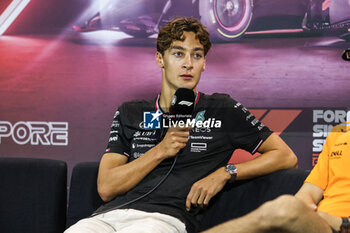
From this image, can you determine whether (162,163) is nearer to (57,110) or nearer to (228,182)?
(228,182)

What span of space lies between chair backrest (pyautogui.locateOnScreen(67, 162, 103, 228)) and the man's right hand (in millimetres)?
570

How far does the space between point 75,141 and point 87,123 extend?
176mm

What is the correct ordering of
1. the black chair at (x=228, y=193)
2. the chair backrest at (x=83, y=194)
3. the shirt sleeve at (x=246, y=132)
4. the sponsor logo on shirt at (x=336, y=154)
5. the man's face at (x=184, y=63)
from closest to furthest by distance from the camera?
the sponsor logo on shirt at (x=336, y=154) < the black chair at (x=228, y=193) < the shirt sleeve at (x=246, y=132) < the man's face at (x=184, y=63) < the chair backrest at (x=83, y=194)

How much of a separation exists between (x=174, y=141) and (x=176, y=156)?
0.39 ft

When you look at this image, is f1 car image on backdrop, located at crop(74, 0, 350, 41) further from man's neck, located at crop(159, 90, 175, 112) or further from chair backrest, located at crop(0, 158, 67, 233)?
chair backrest, located at crop(0, 158, 67, 233)

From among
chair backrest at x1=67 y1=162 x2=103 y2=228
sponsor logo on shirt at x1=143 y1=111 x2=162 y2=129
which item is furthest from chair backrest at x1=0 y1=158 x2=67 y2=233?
sponsor logo on shirt at x1=143 y1=111 x2=162 y2=129

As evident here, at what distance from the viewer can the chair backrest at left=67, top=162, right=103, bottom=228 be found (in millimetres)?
2346

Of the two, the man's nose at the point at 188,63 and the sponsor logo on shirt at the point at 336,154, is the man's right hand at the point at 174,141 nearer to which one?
the man's nose at the point at 188,63

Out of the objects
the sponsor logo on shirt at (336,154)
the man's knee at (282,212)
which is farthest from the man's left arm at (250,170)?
the man's knee at (282,212)

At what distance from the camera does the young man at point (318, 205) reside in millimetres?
1312

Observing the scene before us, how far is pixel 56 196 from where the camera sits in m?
2.40

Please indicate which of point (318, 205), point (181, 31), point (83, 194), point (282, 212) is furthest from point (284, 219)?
point (83, 194)

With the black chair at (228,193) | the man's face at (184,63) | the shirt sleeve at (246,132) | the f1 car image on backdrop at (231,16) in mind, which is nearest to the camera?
the black chair at (228,193)

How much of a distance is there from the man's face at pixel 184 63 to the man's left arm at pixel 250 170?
49 cm
